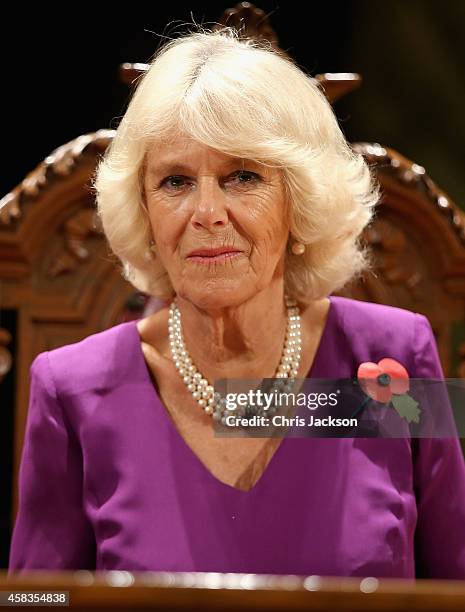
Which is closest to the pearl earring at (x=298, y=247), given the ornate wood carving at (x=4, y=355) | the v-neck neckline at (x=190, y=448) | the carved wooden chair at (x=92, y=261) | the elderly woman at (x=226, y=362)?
the elderly woman at (x=226, y=362)

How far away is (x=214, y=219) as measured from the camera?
3.91ft

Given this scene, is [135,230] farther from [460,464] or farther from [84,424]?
[460,464]

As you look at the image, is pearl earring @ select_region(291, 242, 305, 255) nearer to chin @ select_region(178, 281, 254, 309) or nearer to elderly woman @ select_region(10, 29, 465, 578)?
elderly woman @ select_region(10, 29, 465, 578)

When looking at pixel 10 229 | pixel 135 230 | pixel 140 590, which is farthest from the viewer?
pixel 10 229

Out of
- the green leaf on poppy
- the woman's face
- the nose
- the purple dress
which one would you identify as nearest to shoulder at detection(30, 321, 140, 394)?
the purple dress

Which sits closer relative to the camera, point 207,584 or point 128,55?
point 207,584

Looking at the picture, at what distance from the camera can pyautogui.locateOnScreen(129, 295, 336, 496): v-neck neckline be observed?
1.26 m

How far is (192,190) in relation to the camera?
1.22 meters

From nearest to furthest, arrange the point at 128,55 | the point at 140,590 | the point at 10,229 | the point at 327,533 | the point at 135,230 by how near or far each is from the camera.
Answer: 1. the point at 140,590
2. the point at 327,533
3. the point at 135,230
4. the point at 10,229
5. the point at 128,55

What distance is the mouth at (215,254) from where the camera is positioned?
1207 millimetres

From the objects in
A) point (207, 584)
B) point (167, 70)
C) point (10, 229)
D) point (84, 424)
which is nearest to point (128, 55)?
point (10, 229)

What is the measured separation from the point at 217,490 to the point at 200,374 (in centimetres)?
→ 18

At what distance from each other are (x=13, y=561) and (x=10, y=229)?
534 millimetres

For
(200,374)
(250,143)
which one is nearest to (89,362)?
(200,374)
